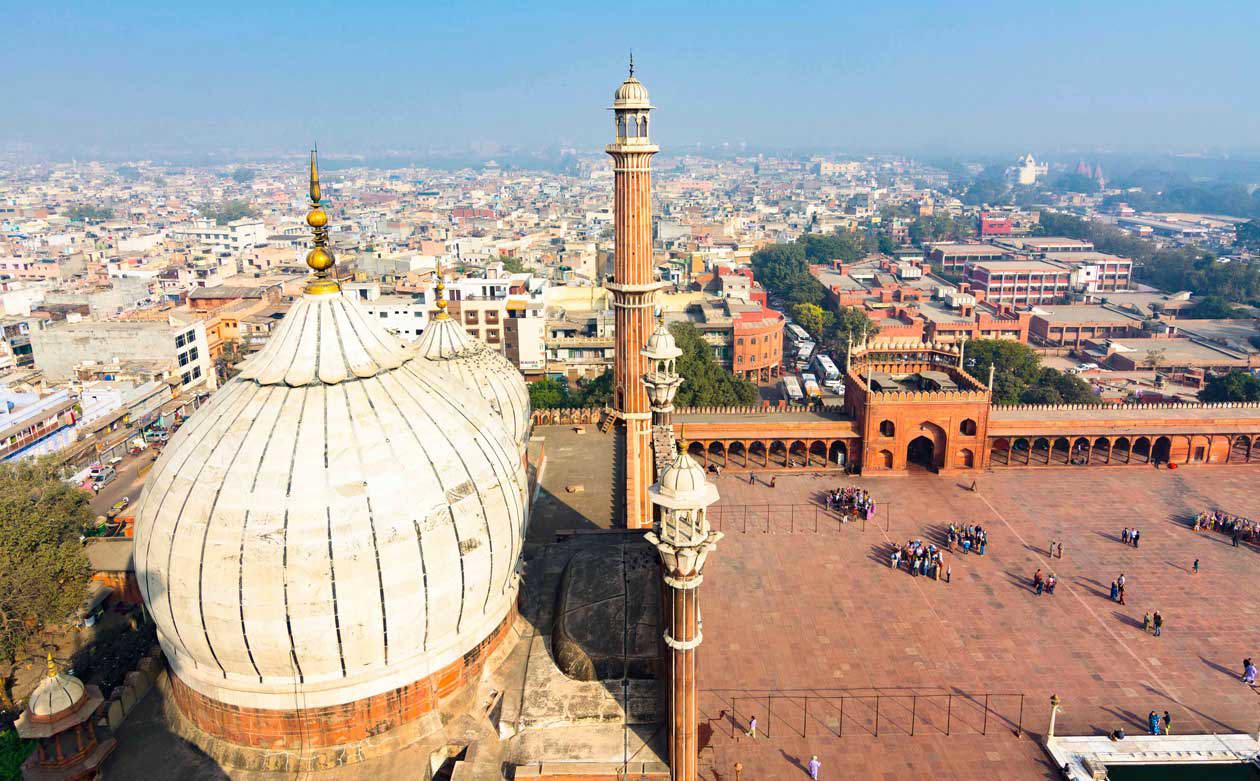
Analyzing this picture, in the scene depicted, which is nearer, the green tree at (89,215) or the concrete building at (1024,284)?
the concrete building at (1024,284)

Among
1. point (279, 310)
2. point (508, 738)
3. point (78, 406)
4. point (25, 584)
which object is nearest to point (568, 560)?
point (508, 738)

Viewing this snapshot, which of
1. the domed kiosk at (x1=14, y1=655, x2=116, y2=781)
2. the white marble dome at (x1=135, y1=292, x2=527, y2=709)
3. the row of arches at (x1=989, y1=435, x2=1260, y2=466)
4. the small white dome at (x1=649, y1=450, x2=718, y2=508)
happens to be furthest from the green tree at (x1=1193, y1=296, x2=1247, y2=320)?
the domed kiosk at (x1=14, y1=655, x2=116, y2=781)

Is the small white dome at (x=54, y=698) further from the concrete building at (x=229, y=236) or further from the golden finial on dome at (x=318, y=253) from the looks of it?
the concrete building at (x=229, y=236)

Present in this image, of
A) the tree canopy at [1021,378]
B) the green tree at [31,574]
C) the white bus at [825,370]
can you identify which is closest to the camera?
the green tree at [31,574]

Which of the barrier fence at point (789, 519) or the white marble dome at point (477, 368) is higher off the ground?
the white marble dome at point (477, 368)

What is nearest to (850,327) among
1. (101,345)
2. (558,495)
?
(558,495)

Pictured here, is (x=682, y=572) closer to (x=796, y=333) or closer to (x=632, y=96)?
(x=632, y=96)

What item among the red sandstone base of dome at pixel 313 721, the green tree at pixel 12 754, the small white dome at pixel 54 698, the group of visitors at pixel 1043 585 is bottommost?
the group of visitors at pixel 1043 585

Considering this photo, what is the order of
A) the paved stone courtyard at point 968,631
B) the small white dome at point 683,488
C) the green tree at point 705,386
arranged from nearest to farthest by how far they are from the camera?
the small white dome at point 683,488 → the paved stone courtyard at point 968,631 → the green tree at point 705,386

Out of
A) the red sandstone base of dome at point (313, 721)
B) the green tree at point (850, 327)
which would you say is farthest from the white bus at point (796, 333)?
the red sandstone base of dome at point (313, 721)
